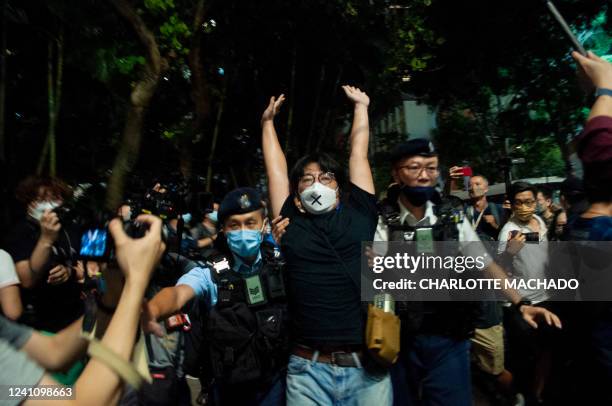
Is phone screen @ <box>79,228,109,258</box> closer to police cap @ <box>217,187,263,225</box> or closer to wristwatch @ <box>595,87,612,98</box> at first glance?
police cap @ <box>217,187,263,225</box>

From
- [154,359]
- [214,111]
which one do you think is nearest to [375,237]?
[154,359]

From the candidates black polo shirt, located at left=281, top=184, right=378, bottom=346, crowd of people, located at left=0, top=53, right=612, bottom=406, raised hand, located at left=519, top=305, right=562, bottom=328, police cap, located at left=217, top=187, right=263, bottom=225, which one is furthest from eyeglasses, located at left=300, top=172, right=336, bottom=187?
raised hand, located at left=519, top=305, right=562, bottom=328

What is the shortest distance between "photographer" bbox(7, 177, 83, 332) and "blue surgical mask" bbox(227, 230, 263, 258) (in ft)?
2.97

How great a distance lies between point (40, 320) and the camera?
2.90 m

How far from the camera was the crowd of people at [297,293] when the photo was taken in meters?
1.87

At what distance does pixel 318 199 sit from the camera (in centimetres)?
247

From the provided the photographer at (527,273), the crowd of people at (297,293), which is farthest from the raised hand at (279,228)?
the photographer at (527,273)

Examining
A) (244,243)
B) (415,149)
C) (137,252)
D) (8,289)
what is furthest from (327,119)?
(137,252)

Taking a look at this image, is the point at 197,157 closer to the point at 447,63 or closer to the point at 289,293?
the point at 447,63

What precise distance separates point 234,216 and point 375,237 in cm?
73

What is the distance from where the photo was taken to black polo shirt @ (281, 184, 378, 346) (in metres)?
2.30

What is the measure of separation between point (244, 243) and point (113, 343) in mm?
1303

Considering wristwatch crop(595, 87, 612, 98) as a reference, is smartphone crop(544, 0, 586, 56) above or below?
above

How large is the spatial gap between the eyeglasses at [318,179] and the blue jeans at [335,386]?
0.82m
